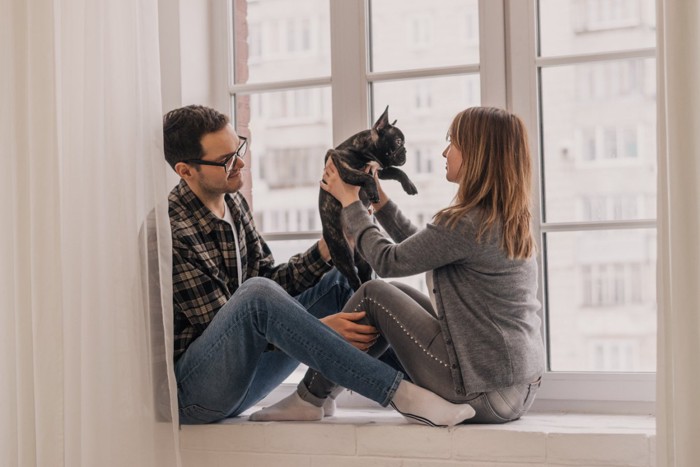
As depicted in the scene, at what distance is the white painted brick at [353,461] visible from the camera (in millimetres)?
1957

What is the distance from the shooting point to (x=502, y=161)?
6.46 ft

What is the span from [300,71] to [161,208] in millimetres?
711

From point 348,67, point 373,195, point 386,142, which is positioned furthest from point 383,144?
point 348,67

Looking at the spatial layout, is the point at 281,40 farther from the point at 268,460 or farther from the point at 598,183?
the point at 268,460

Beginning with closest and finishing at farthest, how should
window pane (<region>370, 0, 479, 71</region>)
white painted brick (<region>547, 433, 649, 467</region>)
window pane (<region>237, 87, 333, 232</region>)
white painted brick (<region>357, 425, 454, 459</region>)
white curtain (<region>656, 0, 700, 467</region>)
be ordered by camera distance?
white curtain (<region>656, 0, 700, 467</region>) → white painted brick (<region>547, 433, 649, 467</region>) → white painted brick (<region>357, 425, 454, 459</region>) → window pane (<region>370, 0, 479, 71</region>) → window pane (<region>237, 87, 333, 232</region>)

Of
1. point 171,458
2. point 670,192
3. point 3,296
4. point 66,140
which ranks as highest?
point 66,140

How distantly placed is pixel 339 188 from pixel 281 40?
0.61 m

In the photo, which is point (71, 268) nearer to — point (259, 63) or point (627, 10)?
point (259, 63)

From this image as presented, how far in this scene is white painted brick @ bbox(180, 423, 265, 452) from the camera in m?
2.06

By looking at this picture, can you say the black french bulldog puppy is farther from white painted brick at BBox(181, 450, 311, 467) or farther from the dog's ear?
white painted brick at BBox(181, 450, 311, 467)

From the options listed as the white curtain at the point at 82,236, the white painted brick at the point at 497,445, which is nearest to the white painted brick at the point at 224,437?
the white curtain at the point at 82,236

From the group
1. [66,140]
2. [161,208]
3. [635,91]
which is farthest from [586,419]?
[66,140]

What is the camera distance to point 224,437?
2080 millimetres

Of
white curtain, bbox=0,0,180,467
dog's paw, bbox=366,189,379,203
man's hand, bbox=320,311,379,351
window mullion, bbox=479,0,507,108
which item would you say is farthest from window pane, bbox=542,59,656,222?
white curtain, bbox=0,0,180,467
